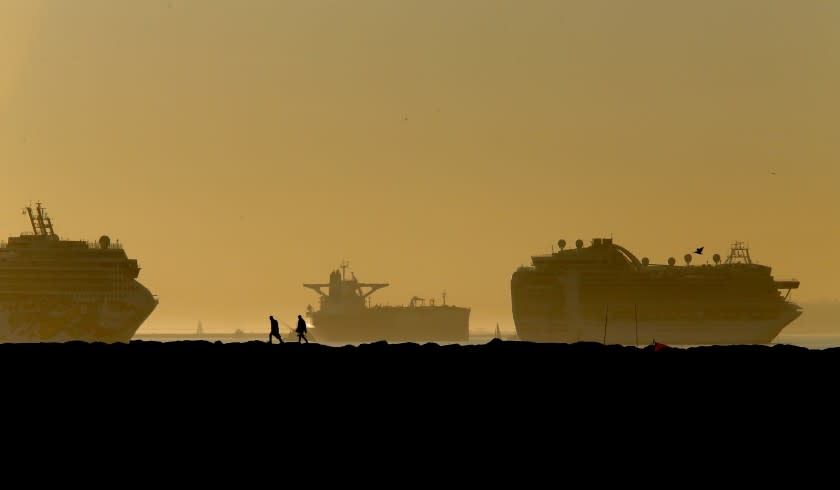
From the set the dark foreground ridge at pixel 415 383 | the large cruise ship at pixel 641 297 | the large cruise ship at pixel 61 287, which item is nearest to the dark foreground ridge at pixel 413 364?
the dark foreground ridge at pixel 415 383

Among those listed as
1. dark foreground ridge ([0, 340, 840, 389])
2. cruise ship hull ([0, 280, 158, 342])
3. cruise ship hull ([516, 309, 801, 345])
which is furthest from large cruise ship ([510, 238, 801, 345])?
dark foreground ridge ([0, 340, 840, 389])

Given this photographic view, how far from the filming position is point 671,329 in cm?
18762

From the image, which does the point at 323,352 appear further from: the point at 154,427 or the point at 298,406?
the point at 154,427

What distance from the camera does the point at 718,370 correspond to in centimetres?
3331

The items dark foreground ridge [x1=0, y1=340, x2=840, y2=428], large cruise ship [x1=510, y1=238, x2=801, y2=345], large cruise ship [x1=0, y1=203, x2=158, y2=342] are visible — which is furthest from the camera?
large cruise ship [x1=510, y1=238, x2=801, y2=345]

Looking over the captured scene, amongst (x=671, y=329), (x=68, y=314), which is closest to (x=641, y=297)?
(x=671, y=329)

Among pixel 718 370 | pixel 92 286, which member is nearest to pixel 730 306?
pixel 92 286

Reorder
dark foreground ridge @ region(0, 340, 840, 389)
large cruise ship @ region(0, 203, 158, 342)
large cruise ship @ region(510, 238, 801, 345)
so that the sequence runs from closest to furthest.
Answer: dark foreground ridge @ region(0, 340, 840, 389), large cruise ship @ region(0, 203, 158, 342), large cruise ship @ region(510, 238, 801, 345)

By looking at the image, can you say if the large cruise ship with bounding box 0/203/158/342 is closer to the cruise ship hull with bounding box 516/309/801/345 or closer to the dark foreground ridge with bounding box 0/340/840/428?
the cruise ship hull with bounding box 516/309/801/345

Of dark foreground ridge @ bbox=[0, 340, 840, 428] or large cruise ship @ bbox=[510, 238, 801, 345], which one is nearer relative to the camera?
dark foreground ridge @ bbox=[0, 340, 840, 428]

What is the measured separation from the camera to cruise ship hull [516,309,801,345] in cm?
18550

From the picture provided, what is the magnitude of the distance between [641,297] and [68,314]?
6680 cm

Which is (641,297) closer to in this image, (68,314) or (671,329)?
(671,329)

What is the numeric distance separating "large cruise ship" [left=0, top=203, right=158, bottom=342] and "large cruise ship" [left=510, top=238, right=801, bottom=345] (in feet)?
169
